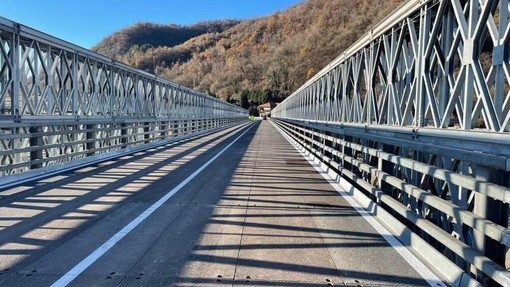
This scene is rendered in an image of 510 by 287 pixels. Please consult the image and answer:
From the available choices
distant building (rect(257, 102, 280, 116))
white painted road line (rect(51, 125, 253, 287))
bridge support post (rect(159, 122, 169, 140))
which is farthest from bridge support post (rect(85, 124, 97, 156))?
distant building (rect(257, 102, 280, 116))

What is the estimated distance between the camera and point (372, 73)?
329 inches

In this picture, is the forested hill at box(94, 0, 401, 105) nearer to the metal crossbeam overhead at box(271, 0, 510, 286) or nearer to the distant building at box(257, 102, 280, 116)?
the distant building at box(257, 102, 280, 116)

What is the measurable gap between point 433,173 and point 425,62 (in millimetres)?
1932

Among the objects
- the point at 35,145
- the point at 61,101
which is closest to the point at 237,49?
the point at 61,101

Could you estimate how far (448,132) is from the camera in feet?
15.7

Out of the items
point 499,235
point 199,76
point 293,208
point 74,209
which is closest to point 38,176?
point 74,209

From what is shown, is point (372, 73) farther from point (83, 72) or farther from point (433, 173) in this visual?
point (83, 72)

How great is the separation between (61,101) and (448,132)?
13421mm

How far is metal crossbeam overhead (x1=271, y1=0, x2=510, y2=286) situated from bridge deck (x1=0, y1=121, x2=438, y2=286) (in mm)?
704

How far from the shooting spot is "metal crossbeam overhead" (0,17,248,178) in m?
10.7

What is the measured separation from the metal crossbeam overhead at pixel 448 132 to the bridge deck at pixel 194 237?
0.70 m

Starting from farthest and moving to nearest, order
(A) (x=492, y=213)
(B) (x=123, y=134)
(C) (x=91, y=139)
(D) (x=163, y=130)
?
1. (D) (x=163, y=130)
2. (B) (x=123, y=134)
3. (C) (x=91, y=139)
4. (A) (x=492, y=213)

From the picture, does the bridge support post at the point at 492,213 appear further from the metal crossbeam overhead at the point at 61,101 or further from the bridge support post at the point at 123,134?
the bridge support post at the point at 123,134

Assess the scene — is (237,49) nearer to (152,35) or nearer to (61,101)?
(152,35)
